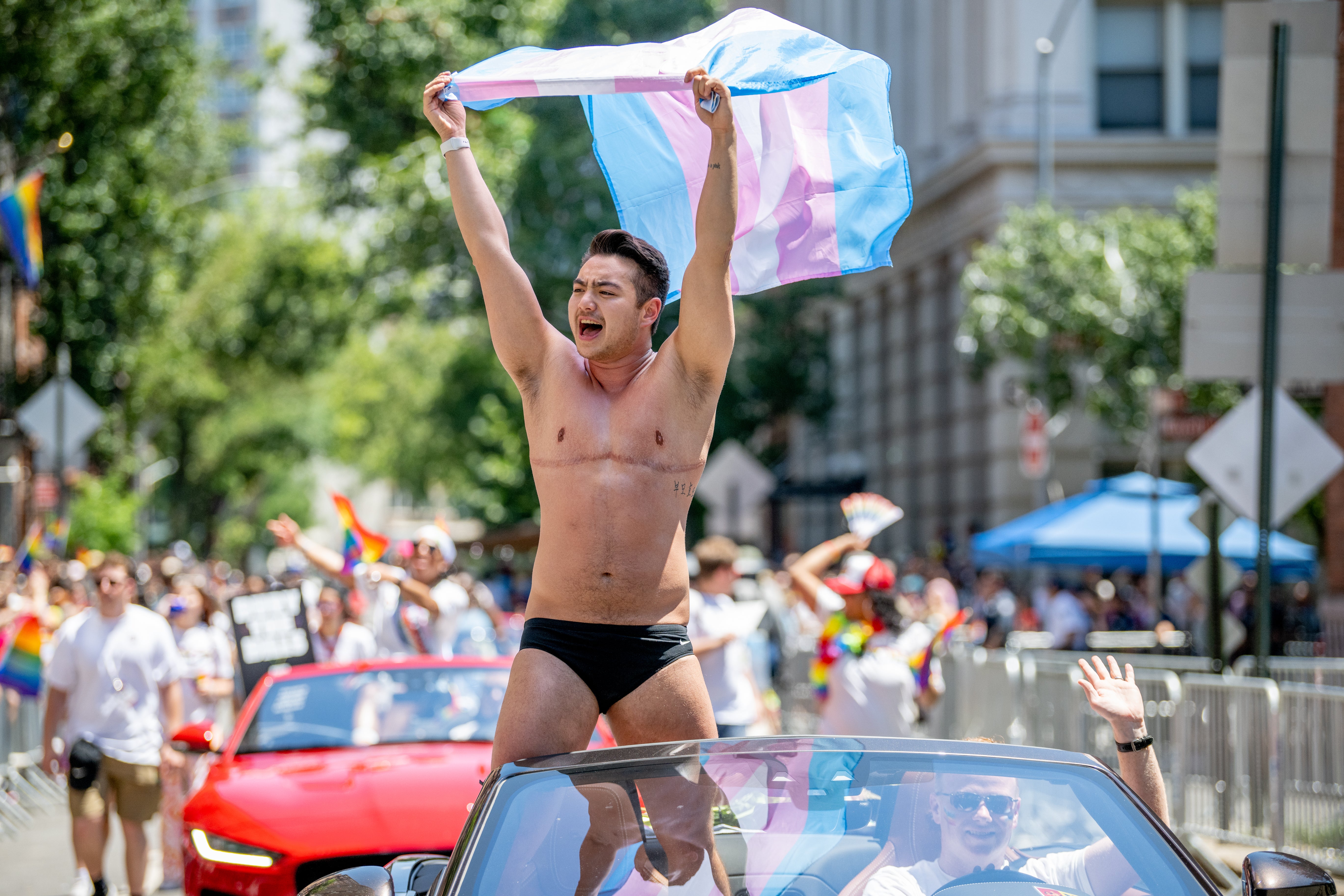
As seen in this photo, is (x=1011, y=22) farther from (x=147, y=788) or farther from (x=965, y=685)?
(x=147, y=788)

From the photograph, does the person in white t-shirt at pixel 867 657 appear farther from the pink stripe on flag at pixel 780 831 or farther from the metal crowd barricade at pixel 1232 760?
the pink stripe on flag at pixel 780 831

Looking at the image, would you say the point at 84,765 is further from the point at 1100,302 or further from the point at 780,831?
the point at 1100,302

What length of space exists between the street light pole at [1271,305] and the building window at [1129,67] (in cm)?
2256

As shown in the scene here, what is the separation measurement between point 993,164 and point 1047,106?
208 centimetres

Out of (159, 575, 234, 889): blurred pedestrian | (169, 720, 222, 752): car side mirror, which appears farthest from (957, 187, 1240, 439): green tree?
(169, 720, 222, 752): car side mirror

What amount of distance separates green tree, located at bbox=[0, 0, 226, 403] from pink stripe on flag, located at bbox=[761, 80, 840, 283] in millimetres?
21976

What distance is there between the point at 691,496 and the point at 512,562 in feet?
136

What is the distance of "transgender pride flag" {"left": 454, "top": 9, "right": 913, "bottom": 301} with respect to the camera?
455 cm

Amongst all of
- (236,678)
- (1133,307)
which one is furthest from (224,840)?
(1133,307)

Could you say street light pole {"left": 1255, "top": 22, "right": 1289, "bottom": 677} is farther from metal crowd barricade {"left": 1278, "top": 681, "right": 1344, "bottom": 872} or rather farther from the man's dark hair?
the man's dark hair

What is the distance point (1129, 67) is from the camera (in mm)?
32500

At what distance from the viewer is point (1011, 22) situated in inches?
1251

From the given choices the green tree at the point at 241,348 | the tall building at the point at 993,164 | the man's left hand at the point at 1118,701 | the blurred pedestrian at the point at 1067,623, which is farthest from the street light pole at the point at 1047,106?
the man's left hand at the point at 1118,701

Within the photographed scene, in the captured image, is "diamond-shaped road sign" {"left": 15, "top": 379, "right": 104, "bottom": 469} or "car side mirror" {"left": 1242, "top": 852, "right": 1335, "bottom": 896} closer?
"car side mirror" {"left": 1242, "top": 852, "right": 1335, "bottom": 896}
